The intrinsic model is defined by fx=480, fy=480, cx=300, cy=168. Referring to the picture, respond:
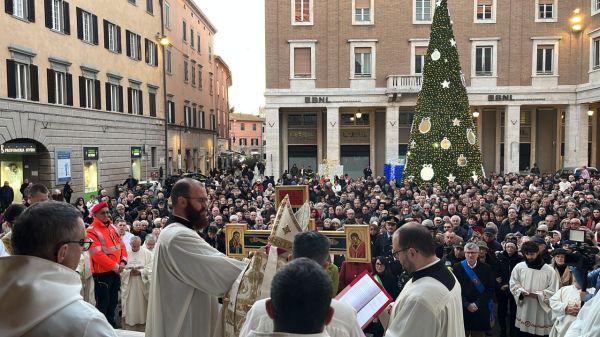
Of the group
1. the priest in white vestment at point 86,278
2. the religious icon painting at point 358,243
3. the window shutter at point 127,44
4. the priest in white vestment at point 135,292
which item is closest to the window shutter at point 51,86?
the window shutter at point 127,44

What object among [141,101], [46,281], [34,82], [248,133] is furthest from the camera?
[248,133]

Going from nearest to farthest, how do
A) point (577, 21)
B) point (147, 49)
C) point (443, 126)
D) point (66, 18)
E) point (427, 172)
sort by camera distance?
1. point (427, 172)
2. point (443, 126)
3. point (66, 18)
4. point (577, 21)
5. point (147, 49)

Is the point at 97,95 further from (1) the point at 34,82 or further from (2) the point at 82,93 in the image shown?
(1) the point at 34,82

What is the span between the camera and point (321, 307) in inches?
80.8

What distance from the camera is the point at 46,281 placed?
2000 mm

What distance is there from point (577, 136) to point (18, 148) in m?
33.2

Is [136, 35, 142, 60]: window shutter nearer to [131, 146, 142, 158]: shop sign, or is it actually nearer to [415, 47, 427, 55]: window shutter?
[131, 146, 142, 158]: shop sign

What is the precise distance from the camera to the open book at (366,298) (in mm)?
3727

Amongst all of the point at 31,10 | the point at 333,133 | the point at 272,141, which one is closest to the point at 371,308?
the point at 31,10

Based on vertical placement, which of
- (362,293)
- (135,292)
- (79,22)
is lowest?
(135,292)

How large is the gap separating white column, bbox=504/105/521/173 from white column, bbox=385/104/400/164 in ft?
25.3

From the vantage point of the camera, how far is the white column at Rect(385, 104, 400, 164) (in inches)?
1328

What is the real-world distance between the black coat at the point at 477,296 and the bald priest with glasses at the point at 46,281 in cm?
566

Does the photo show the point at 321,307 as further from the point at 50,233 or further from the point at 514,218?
the point at 514,218
